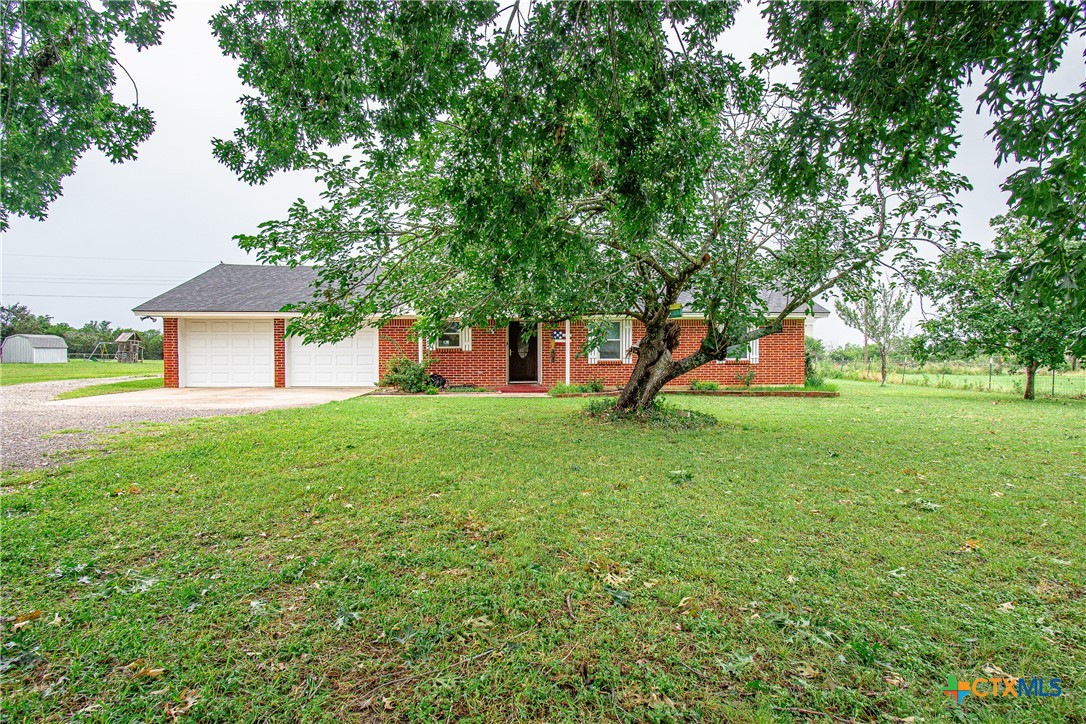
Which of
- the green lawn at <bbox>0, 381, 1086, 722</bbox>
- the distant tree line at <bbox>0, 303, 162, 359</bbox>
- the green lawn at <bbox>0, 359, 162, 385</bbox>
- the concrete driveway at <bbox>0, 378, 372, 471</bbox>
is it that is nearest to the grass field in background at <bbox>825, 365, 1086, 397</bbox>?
the green lawn at <bbox>0, 381, 1086, 722</bbox>

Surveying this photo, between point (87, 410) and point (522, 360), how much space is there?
36.9 ft

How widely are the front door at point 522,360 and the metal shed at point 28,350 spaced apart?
34.7 m

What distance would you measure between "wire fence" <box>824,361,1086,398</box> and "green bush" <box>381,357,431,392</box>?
17240 millimetres

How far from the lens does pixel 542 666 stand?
2.04m

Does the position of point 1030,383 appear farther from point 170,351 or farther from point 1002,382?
point 170,351

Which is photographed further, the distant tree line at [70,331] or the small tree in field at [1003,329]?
the distant tree line at [70,331]

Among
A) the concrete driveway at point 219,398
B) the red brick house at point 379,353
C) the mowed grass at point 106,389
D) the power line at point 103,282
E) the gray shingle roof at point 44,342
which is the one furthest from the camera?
the power line at point 103,282

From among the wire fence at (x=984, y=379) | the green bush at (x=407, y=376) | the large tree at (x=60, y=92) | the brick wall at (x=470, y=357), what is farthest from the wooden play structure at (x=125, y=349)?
the wire fence at (x=984, y=379)

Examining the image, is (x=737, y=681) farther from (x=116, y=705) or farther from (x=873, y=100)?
(x=873, y=100)

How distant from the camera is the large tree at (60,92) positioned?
433cm

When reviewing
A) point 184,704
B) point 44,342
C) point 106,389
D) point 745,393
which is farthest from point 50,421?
point 44,342

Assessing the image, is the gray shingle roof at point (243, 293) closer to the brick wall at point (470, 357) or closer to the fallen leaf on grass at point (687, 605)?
the brick wall at point (470, 357)

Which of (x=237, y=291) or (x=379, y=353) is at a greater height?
(x=237, y=291)

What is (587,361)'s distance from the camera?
15.0 meters
